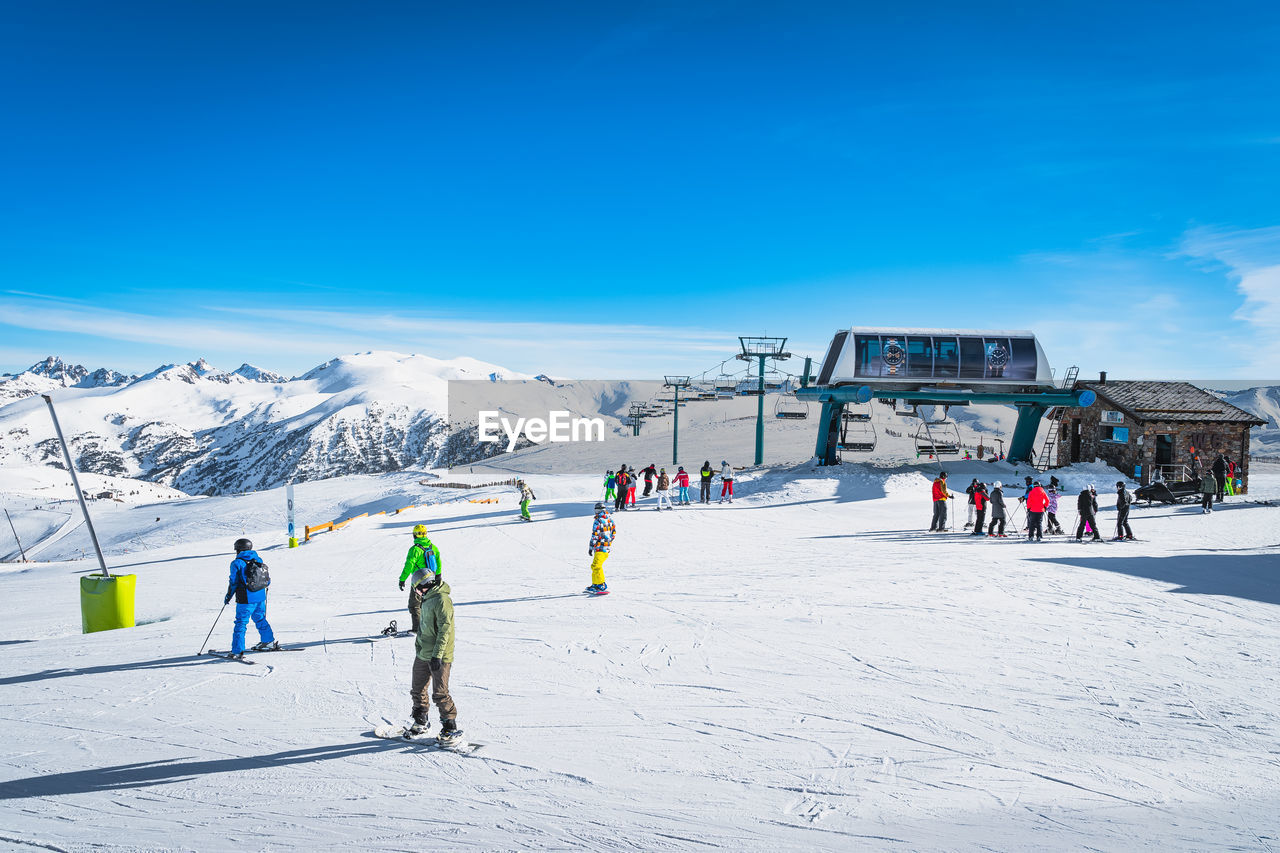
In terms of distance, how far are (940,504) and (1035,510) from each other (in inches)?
92.7

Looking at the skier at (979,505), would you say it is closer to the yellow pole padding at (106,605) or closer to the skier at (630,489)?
the skier at (630,489)

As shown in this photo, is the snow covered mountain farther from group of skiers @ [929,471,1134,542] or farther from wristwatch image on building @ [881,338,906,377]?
group of skiers @ [929,471,1134,542]

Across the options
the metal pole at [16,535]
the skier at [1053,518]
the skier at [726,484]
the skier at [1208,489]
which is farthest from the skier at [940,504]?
the metal pole at [16,535]

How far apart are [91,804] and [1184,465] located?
3654 cm

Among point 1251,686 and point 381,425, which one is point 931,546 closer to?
point 1251,686

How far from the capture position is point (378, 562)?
54.0ft

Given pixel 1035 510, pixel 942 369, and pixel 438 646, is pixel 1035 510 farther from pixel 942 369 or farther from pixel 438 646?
pixel 438 646

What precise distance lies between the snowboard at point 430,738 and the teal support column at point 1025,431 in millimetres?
31052

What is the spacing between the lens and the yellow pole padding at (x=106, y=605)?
10766 millimetres

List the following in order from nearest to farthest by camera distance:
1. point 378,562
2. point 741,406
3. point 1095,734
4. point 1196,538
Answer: point 1095,734 → point 378,562 → point 1196,538 → point 741,406

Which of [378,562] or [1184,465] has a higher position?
[1184,465]

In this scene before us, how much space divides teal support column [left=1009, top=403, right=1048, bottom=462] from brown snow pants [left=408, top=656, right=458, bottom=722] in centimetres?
3112

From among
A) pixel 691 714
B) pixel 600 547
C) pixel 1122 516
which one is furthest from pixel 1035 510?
pixel 691 714

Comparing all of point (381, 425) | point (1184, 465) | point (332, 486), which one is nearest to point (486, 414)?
point (381, 425)
